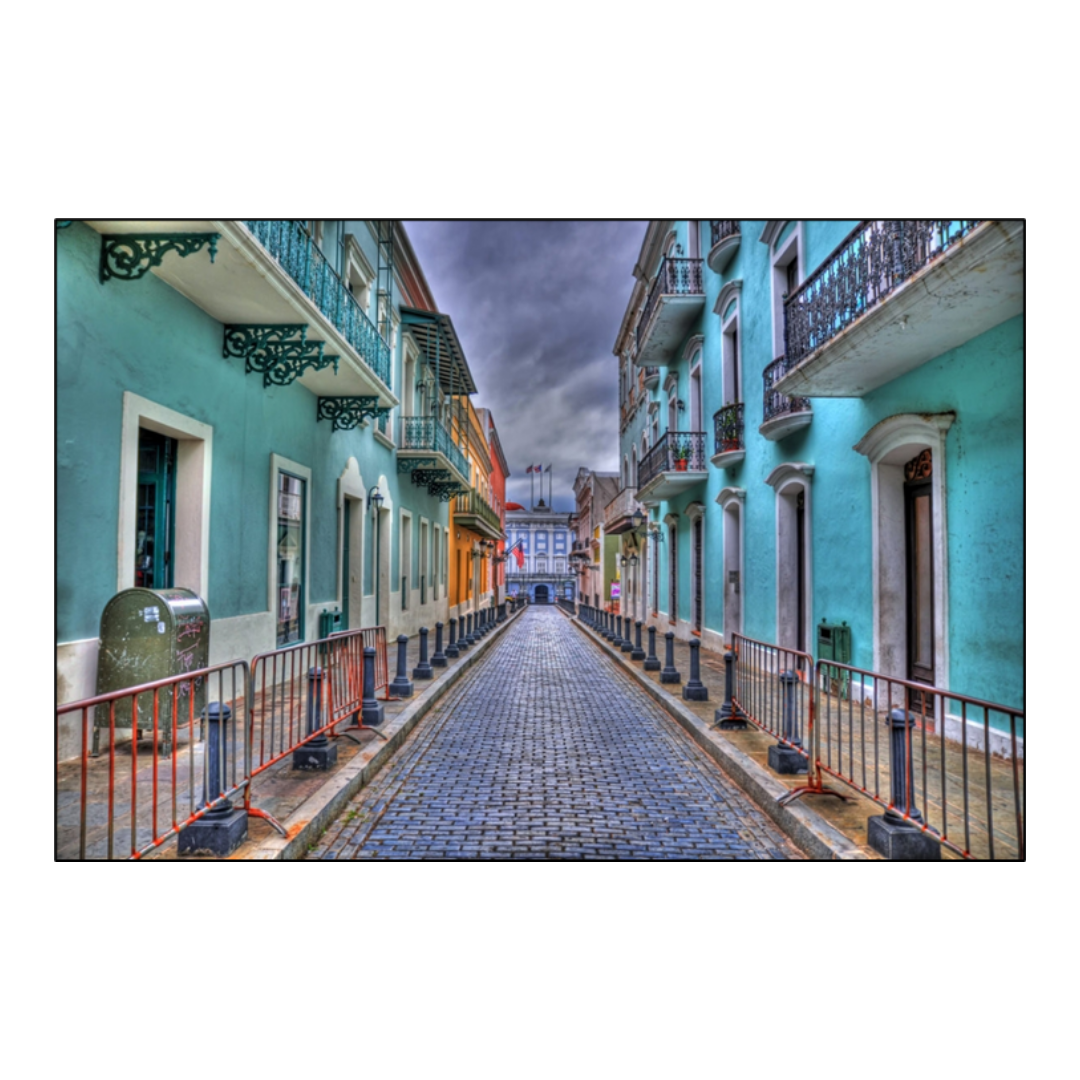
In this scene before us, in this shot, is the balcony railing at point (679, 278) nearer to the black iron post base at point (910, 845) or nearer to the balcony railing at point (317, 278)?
the balcony railing at point (317, 278)

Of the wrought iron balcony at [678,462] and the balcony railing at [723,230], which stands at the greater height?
the balcony railing at [723,230]

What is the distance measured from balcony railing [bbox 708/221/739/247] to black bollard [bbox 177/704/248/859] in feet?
39.0

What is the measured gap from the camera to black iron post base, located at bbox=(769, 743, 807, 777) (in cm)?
524

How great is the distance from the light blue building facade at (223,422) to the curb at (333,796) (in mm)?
1973

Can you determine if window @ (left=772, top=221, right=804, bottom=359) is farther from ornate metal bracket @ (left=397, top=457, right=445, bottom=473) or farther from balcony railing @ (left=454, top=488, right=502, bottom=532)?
balcony railing @ (left=454, top=488, right=502, bottom=532)

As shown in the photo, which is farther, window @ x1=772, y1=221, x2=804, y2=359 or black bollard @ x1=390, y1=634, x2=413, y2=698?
window @ x1=772, y1=221, x2=804, y2=359

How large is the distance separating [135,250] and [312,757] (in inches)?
163

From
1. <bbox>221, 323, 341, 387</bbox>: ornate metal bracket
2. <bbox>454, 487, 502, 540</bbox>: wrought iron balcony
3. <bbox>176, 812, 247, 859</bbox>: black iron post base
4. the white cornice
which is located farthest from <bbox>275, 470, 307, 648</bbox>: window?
<bbox>454, 487, 502, 540</bbox>: wrought iron balcony

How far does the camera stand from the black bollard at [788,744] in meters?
5.25

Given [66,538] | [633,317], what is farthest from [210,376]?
[633,317]

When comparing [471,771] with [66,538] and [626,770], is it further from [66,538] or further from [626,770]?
[66,538]

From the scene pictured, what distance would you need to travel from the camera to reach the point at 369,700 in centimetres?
691

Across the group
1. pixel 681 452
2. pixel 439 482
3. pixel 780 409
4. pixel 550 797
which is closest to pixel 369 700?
pixel 550 797

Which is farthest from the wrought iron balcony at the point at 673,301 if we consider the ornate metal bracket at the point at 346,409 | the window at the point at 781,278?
the ornate metal bracket at the point at 346,409
